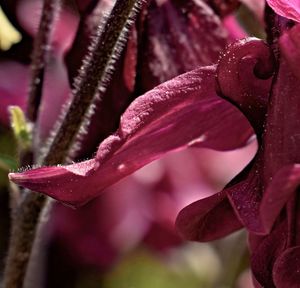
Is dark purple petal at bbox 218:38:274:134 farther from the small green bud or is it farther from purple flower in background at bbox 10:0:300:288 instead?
the small green bud

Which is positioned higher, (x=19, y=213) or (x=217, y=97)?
(x=217, y=97)

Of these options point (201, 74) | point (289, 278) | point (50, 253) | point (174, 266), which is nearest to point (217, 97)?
point (201, 74)

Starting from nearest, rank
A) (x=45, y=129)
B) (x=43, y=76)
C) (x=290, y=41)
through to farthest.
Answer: (x=290, y=41) < (x=43, y=76) < (x=45, y=129)

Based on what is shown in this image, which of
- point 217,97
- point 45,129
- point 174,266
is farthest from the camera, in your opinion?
point 174,266

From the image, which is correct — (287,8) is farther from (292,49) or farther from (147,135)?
(147,135)

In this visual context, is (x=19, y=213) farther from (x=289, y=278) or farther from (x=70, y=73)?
(x=289, y=278)

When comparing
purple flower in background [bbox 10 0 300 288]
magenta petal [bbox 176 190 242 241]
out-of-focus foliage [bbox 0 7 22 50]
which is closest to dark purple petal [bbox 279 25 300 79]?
purple flower in background [bbox 10 0 300 288]
